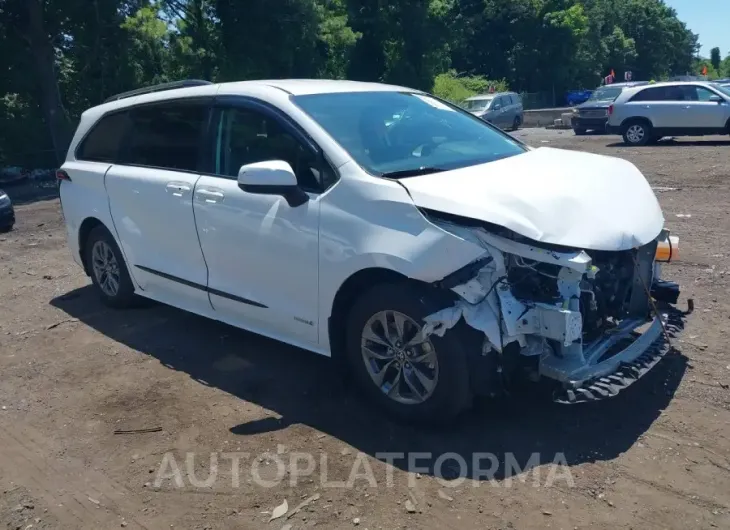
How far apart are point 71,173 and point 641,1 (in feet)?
286

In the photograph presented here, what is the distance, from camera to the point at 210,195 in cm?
482

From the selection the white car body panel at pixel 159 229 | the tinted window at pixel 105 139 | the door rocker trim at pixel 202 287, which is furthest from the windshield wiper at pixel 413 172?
the tinted window at pixel 105 139

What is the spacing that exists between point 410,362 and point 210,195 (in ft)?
6.00

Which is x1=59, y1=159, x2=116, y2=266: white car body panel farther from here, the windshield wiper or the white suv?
the windshield wiper

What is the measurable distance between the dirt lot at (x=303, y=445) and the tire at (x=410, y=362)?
16 cm

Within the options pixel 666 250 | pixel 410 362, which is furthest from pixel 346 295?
pixel 666 250

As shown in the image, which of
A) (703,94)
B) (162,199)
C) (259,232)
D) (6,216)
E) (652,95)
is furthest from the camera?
(652,95)

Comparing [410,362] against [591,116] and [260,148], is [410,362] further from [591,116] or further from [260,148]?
[591,116]

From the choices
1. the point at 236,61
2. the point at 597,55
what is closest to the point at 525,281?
the point at 236,61

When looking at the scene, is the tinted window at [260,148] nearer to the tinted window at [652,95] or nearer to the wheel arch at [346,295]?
the wheel arch at [346,295]

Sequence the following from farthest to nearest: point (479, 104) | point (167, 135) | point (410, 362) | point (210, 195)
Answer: point (479, 104) < point (167, 135) < point (210, 195) < point (410, 362)

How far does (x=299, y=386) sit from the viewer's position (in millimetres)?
4684

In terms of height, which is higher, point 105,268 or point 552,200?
point 552,200

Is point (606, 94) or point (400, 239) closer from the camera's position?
point (400, 239)
